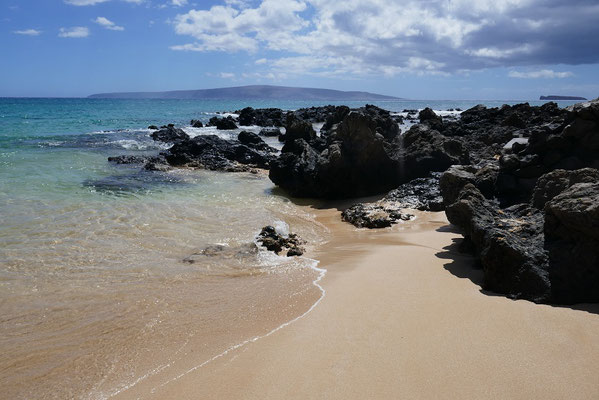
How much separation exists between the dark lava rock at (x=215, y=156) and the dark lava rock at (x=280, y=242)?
9.51 metres

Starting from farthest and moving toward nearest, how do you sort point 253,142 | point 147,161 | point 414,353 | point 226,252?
point 253,142 < point 147,161 < point 226,252 < point 414,353

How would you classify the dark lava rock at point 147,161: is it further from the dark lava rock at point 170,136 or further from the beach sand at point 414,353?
the beach sand at point 414,353

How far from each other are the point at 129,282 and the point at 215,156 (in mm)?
12935

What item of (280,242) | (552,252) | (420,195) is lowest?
(280,242)

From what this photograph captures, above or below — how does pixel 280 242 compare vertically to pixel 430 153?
below

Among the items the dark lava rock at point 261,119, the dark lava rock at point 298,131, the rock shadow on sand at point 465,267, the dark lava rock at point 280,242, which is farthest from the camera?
the dark lava rock at point 261,119

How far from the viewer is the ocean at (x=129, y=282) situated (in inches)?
153

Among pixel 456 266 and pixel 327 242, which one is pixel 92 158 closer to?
pixel 327 242

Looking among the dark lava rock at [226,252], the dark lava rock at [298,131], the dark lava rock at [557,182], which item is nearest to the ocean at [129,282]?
the dark lava rock at [226,252]

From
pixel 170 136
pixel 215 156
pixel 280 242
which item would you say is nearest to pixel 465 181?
pixel 280 242

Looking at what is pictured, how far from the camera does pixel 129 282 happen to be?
227 inches

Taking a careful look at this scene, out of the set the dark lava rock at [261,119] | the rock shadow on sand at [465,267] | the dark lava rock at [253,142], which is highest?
the dark lava rock at [261,119]

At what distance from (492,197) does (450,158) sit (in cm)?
602

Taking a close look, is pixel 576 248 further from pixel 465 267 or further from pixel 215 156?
pixel 215 156
